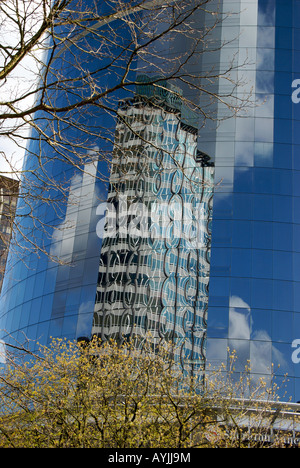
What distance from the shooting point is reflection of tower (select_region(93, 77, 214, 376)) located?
44.0 m

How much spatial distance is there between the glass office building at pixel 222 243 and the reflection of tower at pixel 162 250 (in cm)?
9

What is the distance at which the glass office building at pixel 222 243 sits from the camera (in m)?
43.0

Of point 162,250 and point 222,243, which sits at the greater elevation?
point 222,243

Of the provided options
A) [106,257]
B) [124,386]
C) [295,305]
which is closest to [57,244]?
[106,257]

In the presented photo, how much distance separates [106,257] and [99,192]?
675cm

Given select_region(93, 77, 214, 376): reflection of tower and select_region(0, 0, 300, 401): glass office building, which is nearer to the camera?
select_region(0, 0, 300, 401): glass office building

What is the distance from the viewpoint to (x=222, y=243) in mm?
45250

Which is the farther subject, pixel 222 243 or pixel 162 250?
pixel 162 250

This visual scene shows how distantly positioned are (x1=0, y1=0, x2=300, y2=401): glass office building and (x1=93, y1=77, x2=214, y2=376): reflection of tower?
3.4 inches

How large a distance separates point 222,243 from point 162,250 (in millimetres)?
4476
